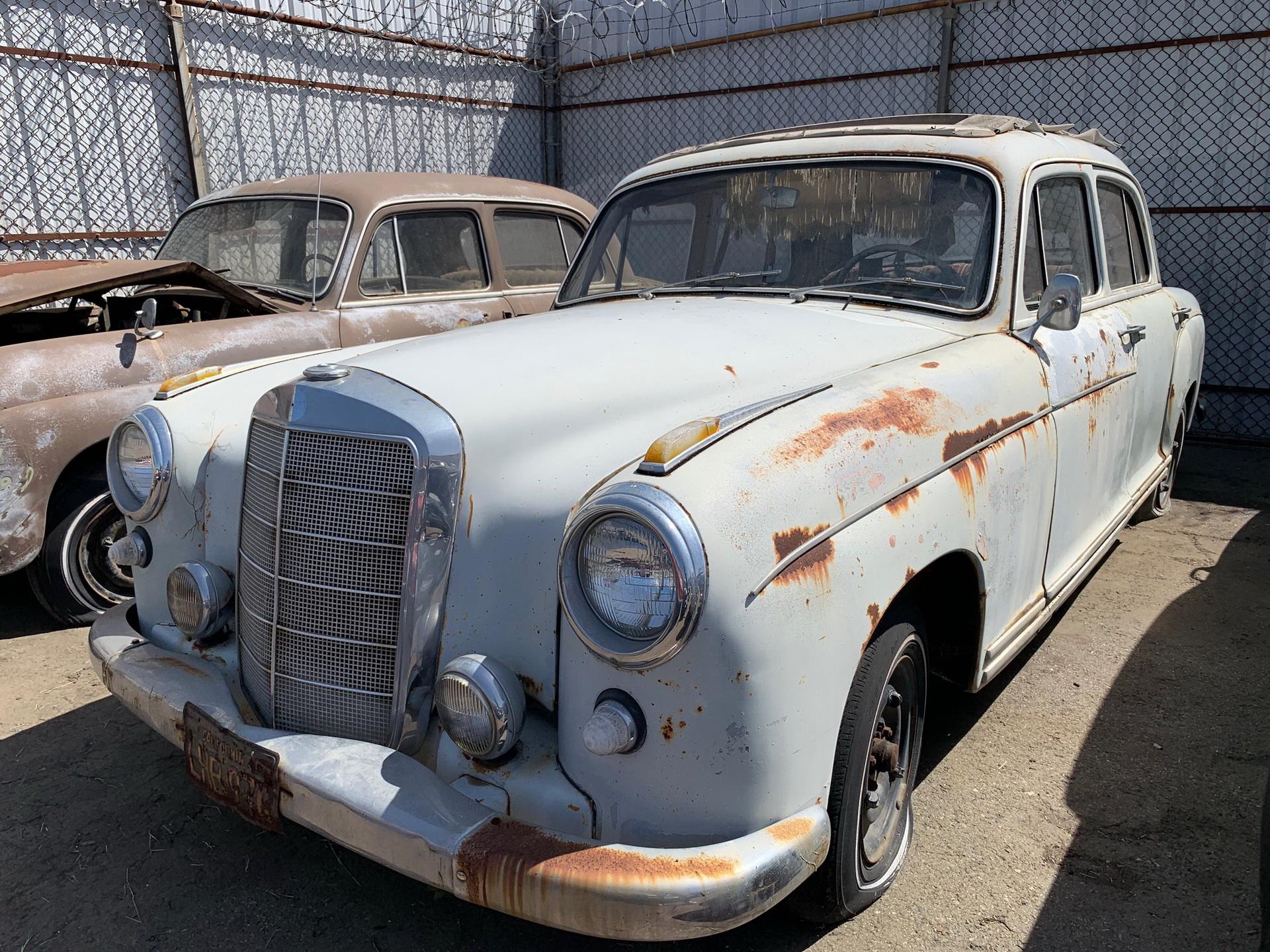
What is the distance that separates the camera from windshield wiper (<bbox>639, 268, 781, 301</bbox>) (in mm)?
3289

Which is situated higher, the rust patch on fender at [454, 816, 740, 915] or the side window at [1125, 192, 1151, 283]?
the side window at [1125, 192, 1151, 283]

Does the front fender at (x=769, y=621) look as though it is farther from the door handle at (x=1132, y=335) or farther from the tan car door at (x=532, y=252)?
the tan car door at (x=532, y=252)

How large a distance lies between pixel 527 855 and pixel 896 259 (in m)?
2.16

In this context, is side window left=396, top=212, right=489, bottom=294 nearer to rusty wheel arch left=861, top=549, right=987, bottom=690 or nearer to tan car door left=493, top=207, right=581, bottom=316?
tan car door left=493, top=207, right=581, bottom=316

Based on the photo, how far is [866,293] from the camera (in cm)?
309

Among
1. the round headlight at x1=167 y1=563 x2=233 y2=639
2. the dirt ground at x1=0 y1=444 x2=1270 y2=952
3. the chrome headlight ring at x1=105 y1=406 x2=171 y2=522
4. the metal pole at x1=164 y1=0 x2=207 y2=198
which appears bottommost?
the dirt ground at x1=0 y1=444 x2=1270 y2=952

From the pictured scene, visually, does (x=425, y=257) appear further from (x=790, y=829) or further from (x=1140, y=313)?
(x=790, y=829)

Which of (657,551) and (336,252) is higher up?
(336,252)

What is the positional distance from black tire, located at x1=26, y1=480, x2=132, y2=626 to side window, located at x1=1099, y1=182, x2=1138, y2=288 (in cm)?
410

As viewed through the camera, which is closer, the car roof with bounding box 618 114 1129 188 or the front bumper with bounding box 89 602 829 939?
the front bumper with bounding box 89 602 829 939

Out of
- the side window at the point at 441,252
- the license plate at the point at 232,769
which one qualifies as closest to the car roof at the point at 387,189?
the side window at the point at 441,252

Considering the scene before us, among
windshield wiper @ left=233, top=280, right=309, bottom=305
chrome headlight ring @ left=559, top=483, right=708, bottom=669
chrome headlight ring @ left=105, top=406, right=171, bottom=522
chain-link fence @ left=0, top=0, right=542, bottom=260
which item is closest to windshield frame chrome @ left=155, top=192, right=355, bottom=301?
windshield wiper @ left=233, top=280, right=309, bottom=305

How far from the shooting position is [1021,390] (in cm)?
275

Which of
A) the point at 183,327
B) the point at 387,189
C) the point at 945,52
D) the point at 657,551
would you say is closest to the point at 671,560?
the point at 657,551
